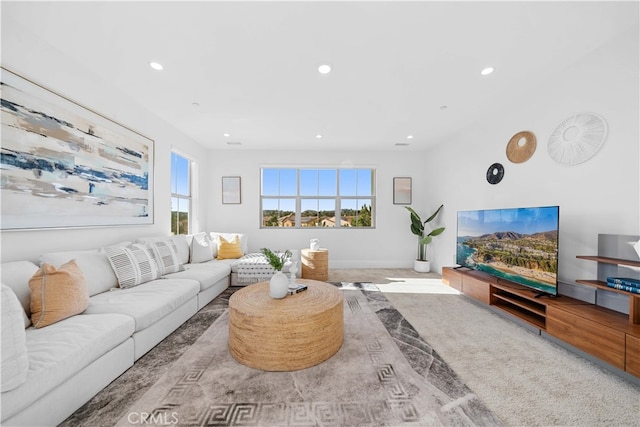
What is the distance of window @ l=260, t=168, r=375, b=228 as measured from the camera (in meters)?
5.24

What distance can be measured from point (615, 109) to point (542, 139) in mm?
607

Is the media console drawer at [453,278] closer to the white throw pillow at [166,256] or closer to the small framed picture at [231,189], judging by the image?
the white throw pillow at [166,256]

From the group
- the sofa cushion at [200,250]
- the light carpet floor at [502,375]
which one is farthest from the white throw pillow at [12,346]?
the sofa cushion at [200,250]

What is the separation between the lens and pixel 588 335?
1788mm

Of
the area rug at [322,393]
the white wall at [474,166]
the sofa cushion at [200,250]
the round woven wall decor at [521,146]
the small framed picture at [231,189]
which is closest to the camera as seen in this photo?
the area rug at [322,393]

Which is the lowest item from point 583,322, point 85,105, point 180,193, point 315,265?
point 315,265

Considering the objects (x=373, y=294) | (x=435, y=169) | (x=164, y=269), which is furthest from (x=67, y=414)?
(x=435, y=169)

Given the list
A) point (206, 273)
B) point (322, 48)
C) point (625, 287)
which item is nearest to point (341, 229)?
point (206, 273)

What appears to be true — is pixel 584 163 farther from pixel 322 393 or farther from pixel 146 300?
pixel 146 300

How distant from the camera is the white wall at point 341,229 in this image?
200 inches

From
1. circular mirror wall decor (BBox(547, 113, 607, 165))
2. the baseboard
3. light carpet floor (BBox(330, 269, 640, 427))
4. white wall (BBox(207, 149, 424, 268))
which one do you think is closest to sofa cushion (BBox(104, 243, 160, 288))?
white wall (BBox(207, 149, 424, 268))

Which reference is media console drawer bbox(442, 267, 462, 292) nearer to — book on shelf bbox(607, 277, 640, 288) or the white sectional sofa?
book on shelf bbox(607, 277, 640, 288)

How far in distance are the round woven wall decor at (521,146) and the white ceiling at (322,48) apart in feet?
1.61

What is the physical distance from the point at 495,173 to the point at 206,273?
13.4 feet
